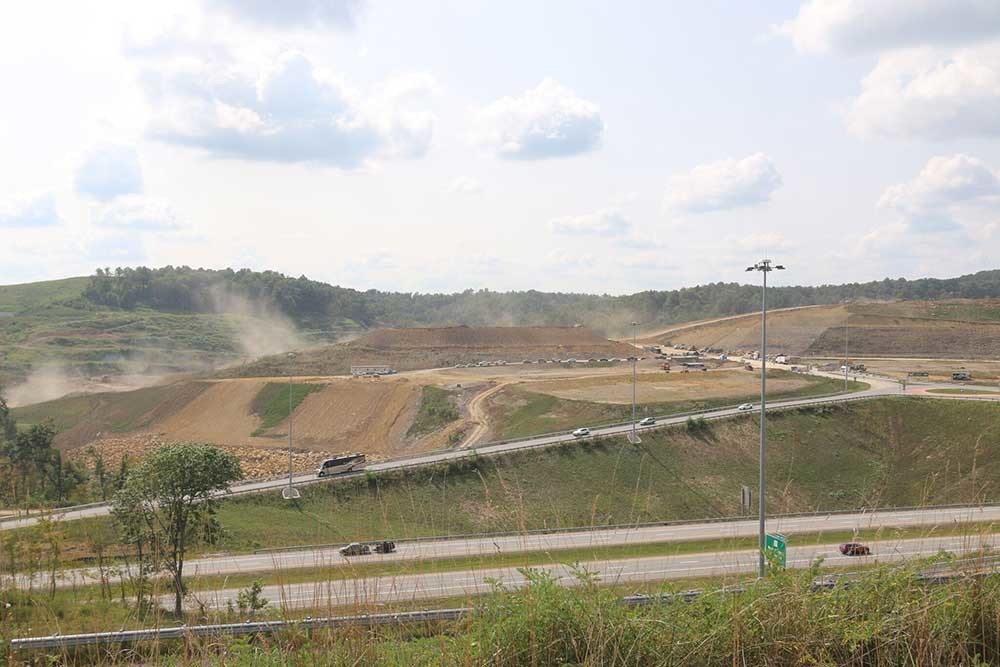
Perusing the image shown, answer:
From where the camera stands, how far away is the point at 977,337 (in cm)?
9594

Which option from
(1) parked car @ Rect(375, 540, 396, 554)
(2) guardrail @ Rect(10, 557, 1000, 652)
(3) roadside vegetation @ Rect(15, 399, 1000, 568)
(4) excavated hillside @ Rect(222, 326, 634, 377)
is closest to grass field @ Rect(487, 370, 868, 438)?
(3) roadside vegetation @ Rect(15, 399, 1000, 568)

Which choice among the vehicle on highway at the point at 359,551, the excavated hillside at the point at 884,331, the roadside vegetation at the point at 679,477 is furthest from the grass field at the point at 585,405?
the vehicle on highway at the point at 359,551

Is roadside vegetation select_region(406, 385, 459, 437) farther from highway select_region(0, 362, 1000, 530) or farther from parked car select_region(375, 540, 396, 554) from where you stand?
parked car select_region(375, 540, 396, 554)

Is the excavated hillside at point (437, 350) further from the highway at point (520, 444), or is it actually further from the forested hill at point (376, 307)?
the forested hill at point (376, 307)

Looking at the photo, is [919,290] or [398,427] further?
[919,290]

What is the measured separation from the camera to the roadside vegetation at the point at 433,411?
6456cm

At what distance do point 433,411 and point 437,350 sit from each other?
38.4m

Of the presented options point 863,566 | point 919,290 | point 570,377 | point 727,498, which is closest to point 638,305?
point 919,290

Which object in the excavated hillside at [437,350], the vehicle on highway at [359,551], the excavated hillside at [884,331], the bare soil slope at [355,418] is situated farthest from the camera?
the excavated hillside at [437,350]

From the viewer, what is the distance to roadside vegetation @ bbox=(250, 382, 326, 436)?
234 ft

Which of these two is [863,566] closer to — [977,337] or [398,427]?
[398,427]

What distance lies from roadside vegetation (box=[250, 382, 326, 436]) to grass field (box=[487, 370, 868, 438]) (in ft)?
71.4

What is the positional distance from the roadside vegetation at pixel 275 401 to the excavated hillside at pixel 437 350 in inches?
543

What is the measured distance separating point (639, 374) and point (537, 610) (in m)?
79.6
